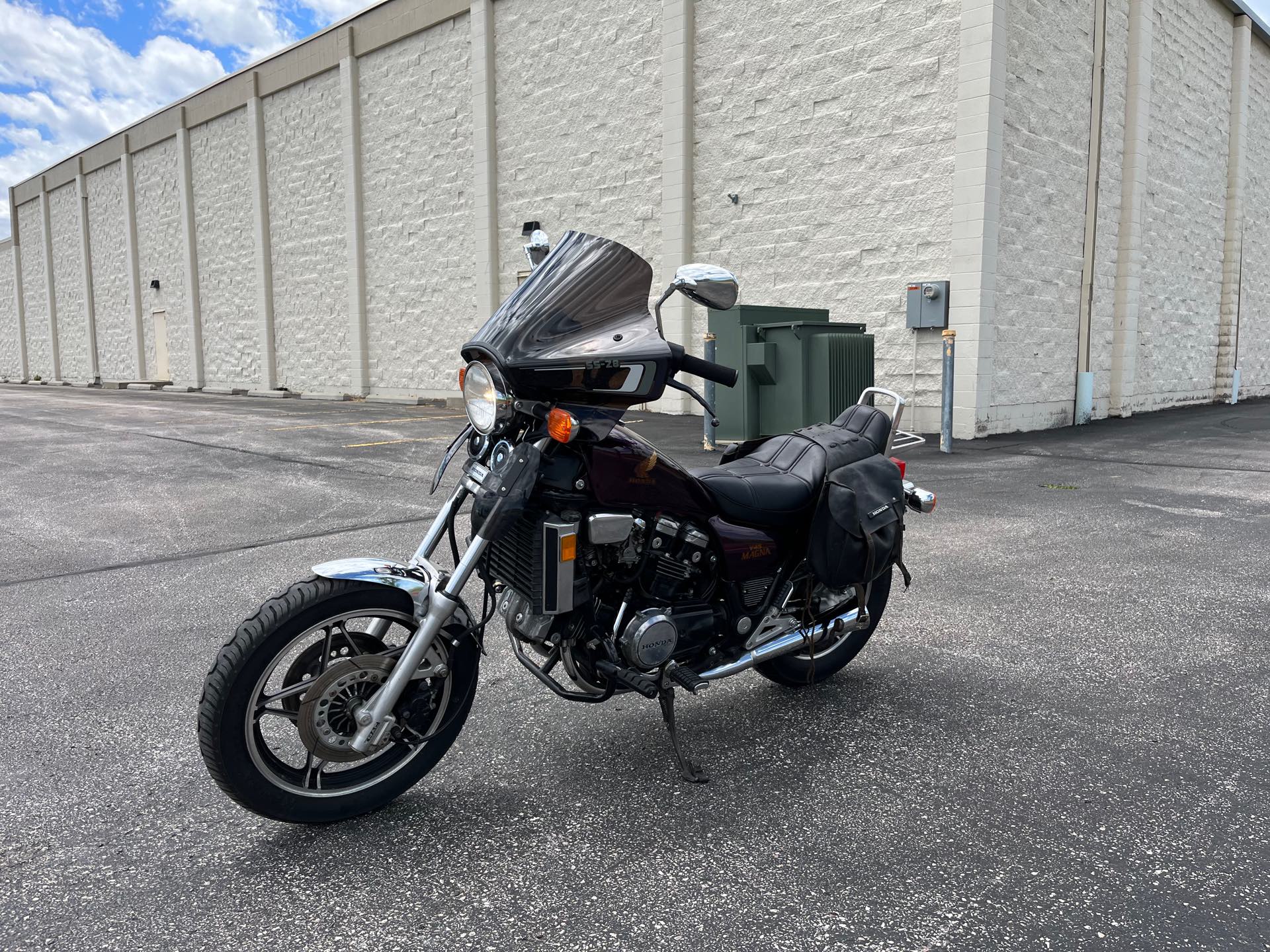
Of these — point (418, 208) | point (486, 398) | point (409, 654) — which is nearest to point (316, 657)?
point (409, 654)

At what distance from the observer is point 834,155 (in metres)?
13.3

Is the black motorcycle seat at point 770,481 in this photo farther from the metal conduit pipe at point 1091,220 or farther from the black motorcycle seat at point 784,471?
the metal conduit pipe at point 1091,220

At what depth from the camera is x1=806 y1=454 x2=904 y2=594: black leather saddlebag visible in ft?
10.6

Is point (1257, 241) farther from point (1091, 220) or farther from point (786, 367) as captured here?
point (786, 367)

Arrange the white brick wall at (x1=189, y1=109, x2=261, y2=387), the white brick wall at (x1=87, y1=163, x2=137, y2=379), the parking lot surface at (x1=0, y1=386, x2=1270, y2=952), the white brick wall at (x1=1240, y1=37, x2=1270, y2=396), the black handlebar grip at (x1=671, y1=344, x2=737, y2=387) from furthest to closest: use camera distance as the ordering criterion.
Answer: the white brick wall at (x1=87, y1=163, x2=137, y2=379)
the white brick wall at (x1=189, y1=109, x2=261, y2=387)
the white brick wall at (x1=1240, y1=37, x2=1270, y2=396)
the black handlebar grip at (x1=671, y1=344, x2=737, y2=387)
the parking lot surface at (x1=0, y1=386, x2=1270, y2=952)

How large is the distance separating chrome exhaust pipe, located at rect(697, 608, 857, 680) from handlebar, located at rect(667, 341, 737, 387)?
100cm

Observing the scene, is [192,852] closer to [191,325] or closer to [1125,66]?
[1125,66]

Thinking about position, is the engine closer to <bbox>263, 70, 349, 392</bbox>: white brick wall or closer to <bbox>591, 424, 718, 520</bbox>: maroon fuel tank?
<bbox>591, 424, 718, 520</bbox>: maroon fuel tank

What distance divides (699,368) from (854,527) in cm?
89

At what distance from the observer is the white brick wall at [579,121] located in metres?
15.9

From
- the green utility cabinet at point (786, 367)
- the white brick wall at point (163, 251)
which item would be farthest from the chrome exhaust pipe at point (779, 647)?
the white brick wall at point (163, 251)

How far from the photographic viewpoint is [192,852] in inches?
102

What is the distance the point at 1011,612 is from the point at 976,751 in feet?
5.82

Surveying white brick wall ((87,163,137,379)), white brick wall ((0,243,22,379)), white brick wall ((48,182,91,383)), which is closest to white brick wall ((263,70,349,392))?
white brick wall ((87,163,137,379))
